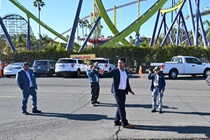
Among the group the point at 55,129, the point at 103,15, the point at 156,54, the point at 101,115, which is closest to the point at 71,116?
the point at 101,115

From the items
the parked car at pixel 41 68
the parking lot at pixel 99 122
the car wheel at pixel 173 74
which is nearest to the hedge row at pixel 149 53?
the parked car at pixel 41 68

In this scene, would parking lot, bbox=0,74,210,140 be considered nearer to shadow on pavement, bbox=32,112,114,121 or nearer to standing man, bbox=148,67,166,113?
shadow on pavement, bbox=32,112,114,121

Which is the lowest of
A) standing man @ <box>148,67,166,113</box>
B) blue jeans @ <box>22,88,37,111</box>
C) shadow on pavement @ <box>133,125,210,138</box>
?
shadow on pavement @ <box>133,125,210,138</box>

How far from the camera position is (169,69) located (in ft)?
68.7

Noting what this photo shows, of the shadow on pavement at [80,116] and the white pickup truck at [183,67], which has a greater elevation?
the white pickup truck at [183,67]

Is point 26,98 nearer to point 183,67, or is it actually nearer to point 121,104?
point 121,104

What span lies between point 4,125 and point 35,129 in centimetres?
92

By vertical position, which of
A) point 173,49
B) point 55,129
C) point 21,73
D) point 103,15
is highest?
point 103,15

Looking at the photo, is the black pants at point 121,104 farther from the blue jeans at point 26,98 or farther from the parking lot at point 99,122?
the blue jeans at point 26,98

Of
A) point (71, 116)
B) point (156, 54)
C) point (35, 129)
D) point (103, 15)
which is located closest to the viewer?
point (35, 129)

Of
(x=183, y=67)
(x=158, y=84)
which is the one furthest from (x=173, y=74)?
(x=158, y=84)

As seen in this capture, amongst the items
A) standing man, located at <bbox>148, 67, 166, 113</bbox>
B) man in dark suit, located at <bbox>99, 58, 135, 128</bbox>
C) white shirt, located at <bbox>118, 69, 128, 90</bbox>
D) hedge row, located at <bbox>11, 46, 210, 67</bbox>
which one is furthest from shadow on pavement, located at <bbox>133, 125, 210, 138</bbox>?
hedge row, located at <bbox>11, 46, 210, 67</bbox>

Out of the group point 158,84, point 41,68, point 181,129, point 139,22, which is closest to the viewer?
point 181,129

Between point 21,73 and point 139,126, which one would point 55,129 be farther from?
point 21,73
